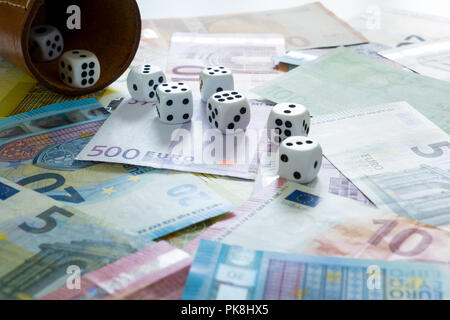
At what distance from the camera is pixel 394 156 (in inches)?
40.6

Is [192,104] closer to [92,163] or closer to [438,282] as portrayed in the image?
[92,163]

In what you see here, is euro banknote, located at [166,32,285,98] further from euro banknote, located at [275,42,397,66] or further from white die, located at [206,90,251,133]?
white die, located at [206,90,251,133]

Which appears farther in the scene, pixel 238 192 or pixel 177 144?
pixel 177 144

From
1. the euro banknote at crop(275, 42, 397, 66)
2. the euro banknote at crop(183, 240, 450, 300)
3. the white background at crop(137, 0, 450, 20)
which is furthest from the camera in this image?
the white background at crop(137, 0, 450, 20)

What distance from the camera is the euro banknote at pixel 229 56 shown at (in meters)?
1.40

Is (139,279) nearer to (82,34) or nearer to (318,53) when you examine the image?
(82,34)

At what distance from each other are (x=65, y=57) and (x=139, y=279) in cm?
70

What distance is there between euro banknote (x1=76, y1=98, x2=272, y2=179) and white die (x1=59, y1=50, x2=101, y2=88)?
12cm

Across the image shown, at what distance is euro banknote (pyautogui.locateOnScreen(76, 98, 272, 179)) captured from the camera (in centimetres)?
101

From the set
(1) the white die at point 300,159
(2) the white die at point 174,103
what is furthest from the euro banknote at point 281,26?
(1) the white die at point 300,159

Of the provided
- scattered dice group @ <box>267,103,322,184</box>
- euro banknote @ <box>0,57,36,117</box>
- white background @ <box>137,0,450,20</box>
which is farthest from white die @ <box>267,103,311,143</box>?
white background @ <box>137,0,450,20</box>

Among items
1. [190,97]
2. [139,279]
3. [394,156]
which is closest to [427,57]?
[394,156]

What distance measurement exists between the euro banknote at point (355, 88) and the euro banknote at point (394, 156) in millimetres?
49
